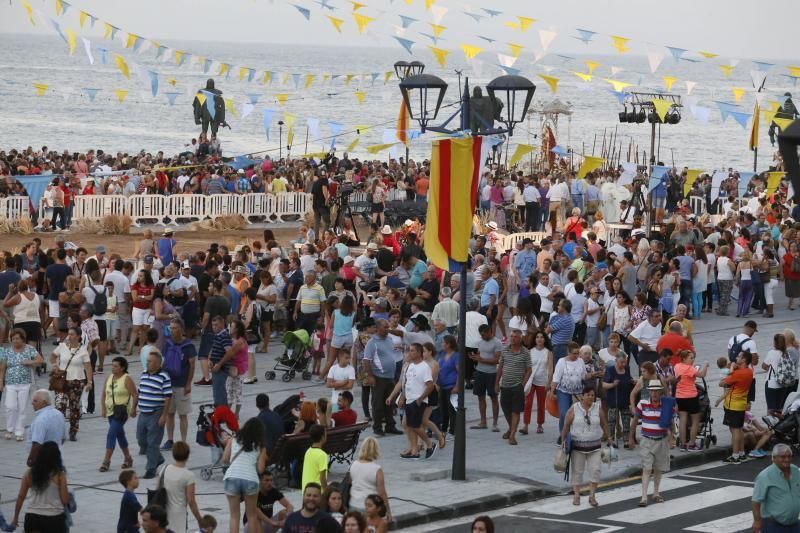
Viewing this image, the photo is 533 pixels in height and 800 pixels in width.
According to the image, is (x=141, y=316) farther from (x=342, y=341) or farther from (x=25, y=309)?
(x=342, y=341)

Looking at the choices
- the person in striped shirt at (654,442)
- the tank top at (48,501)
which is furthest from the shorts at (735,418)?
the tank top at (48,501)

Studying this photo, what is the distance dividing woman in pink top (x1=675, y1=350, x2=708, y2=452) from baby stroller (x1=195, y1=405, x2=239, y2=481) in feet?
17.0

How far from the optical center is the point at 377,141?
108 metres

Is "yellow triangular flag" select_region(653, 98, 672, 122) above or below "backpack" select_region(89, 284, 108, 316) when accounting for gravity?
above

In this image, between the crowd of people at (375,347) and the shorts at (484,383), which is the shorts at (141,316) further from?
the shorts at (484,383)

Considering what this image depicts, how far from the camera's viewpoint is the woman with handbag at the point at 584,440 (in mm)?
15141

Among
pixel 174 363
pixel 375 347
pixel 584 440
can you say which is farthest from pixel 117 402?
pixel 584 440

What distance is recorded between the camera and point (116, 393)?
1542 cm

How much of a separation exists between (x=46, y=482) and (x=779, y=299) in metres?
18.1

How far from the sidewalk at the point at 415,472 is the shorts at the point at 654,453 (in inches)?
41.4

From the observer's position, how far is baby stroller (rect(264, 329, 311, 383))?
2023cm

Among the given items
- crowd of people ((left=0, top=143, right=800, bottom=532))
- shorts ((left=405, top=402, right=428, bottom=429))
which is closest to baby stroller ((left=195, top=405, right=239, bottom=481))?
crowd of people ((left=0, top=143, right=800, bottom=532))

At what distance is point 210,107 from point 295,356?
16285 mm

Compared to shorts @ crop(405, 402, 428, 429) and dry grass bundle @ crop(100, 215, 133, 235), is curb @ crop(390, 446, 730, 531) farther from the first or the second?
dry grass bundle @ crop(100, 215, 133, 235)
